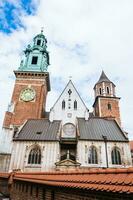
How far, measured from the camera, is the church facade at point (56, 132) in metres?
26.2

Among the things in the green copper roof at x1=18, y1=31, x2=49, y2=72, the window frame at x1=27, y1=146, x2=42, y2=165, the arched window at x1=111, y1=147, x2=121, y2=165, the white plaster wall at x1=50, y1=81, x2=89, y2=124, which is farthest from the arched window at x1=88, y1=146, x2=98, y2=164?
the green copper roof at x1=18, y1=31, x2=49, y2=72

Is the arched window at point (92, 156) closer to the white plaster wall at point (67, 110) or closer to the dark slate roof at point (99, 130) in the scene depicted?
the dark slate roof at point (99, 130)

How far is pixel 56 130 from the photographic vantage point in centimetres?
2961

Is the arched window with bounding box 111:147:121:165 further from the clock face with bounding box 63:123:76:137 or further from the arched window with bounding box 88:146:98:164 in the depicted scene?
the clock face with bounding box 63:123:76:137

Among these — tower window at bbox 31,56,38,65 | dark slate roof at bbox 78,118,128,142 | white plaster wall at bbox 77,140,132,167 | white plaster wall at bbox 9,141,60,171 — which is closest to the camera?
white plaster wall at bbox 9,141,60,171

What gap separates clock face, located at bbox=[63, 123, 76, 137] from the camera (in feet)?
97.5

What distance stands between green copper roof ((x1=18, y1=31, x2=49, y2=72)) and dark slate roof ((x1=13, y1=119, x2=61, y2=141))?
1348 cm

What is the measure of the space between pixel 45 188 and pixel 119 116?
113ft

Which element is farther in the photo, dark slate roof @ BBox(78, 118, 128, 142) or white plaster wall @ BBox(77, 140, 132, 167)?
dark slate roof @ BBox(78, 118, 128, 142)

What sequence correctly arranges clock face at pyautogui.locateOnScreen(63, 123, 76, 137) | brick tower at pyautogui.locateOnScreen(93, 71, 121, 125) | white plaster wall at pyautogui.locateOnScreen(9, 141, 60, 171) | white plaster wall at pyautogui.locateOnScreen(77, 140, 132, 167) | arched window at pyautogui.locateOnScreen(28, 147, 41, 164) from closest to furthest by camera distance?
white plaster wall at pyautogui.locateOnScreen(9, 141, 60, 171), white plaster wall at pyautogui.locateOnScreen(77, 140, 132, 167), arched window at pyautogui.locateOnScreen(28, 147, 41, 164), clock face at pyautogui.locateOnScreen(63, 123, 76, 137), brick tower at pyautogui.locateOnScreen(93, 71, 121, 125)

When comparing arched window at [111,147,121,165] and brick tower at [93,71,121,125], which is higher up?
brick tower at [93,71,121,125]

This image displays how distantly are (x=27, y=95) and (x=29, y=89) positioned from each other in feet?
4.67

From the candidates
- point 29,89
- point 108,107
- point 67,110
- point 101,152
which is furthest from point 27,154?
point 108,107

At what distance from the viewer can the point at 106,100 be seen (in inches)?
1641
